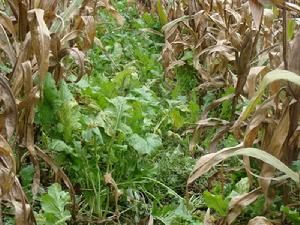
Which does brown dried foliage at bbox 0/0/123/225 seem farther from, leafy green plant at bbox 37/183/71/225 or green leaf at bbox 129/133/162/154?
green leaf at bbox 129/133/162/154

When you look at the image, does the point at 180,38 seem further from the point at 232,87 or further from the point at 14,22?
the point at 14,22

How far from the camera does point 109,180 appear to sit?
2260 millimetres

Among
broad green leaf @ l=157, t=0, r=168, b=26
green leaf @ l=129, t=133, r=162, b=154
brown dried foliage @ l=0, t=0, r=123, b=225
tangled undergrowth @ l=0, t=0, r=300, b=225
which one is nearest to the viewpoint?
brown dried foliage @ l=0, t=0, r=123, b=225

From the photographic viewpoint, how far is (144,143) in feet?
7.80

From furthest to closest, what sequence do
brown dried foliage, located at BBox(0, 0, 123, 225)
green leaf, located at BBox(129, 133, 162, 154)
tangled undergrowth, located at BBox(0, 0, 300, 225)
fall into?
green leaf, located at BBox(129, 133, 162, 154)
tangled undergrowth, located at BBox(0, 0, 300, 225)
brown dried foliage, located at BBox(0, 0, 123, 225)

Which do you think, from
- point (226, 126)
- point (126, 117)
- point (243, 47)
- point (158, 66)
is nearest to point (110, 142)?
point (126, 117)

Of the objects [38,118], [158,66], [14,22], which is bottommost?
[158,66]

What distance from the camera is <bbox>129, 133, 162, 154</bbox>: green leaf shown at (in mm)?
2346

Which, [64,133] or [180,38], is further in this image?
[180,38]

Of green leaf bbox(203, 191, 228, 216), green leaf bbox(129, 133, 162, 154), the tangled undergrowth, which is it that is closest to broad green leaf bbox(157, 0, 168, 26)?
the tangled undergrowth

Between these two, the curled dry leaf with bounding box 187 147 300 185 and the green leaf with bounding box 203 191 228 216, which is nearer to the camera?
the curled dry leaf with bounding box 187 147 300 185

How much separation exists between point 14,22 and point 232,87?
4.19ft

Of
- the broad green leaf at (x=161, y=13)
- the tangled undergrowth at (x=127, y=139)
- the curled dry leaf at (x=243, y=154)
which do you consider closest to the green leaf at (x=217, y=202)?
the tangled undergrowth at (x=127, y=139)

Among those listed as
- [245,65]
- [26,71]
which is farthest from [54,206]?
[245,65]
